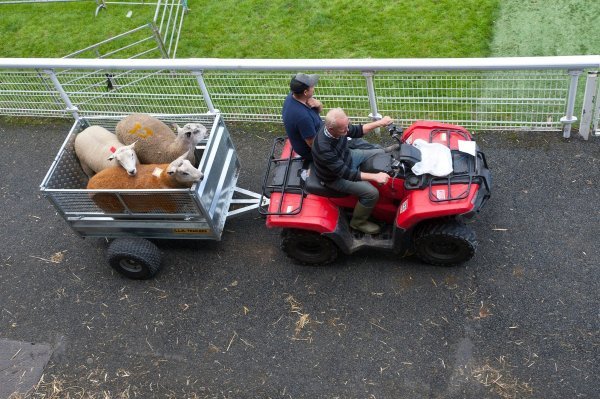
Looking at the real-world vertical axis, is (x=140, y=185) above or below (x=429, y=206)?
above

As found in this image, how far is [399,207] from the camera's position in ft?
18.7

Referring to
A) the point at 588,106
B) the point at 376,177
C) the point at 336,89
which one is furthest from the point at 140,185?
the point at 588,106

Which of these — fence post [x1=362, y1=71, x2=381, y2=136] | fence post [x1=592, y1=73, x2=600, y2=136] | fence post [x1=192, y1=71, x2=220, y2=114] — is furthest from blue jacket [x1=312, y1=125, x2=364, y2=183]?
fence post [x1=592, y1=73, x2=600, y2=136]

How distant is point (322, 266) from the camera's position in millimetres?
6254

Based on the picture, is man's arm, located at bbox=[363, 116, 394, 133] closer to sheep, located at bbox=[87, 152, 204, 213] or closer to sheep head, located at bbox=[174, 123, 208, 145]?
sheep, located at bbox=[87, 152, 204, 213]

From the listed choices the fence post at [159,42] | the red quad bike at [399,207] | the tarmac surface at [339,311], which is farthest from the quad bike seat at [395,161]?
the fence post at [159,42]

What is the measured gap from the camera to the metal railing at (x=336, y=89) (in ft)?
22.4

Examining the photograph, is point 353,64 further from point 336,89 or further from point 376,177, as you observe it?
point 376,177

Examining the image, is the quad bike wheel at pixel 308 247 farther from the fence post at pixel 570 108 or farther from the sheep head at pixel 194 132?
the fence post at pixel 570 108

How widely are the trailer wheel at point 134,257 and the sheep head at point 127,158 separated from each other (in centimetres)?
76

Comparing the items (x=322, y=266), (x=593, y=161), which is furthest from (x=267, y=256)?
(x=593, y=161)

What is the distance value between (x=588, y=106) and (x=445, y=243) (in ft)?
8.82

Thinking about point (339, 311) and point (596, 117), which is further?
point (596, 117)

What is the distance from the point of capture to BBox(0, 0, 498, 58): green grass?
9.79m
